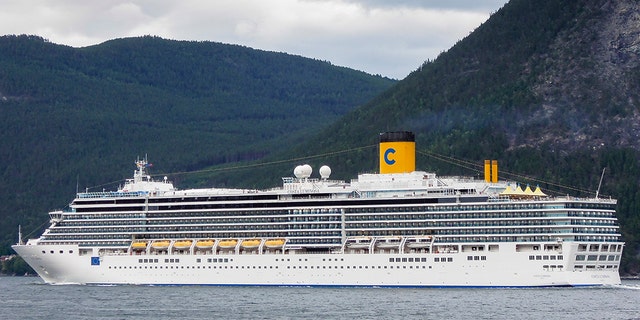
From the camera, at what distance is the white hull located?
105m

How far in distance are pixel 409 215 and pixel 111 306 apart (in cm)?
2549

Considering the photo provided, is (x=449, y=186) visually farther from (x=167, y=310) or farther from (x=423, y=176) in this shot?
(x=167, y=310)

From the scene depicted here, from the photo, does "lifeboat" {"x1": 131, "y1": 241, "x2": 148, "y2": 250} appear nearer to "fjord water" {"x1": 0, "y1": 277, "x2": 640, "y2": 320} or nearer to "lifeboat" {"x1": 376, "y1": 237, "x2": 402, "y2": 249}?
"fjord water" {"x1": 0, "y1": 277, "x2": 640, "y2": 320}

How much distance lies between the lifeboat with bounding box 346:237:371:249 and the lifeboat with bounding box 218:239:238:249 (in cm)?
956

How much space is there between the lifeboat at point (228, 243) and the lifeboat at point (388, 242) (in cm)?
1205

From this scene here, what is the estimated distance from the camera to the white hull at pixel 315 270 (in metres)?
105

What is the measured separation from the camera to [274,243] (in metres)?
114

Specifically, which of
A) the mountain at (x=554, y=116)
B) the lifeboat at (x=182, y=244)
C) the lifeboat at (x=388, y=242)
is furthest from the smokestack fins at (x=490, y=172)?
the mountain at (x=554, y=116)

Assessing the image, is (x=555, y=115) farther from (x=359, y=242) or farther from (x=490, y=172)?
(x=359, y=242)

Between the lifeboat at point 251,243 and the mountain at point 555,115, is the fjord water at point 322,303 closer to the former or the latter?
the lifeboat at point 251,243

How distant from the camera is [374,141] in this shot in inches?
7781

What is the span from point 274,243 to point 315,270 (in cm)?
439

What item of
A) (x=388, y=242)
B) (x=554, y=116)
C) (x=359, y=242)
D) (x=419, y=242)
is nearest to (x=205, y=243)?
(x=359, y=242)

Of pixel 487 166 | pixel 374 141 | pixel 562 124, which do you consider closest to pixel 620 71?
pixel 562 124
